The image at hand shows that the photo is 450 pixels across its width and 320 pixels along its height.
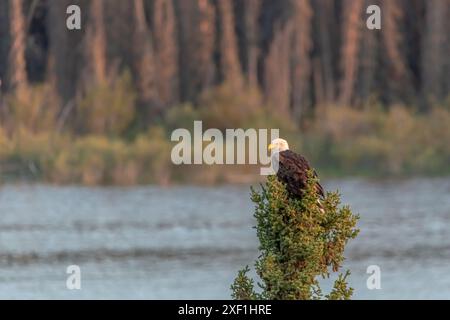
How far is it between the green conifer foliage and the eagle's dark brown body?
10 centimetres

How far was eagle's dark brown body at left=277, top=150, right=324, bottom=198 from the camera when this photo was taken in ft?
35.2

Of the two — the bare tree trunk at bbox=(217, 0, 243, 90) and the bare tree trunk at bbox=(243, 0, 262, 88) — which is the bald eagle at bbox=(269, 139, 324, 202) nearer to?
the bare tree trunk at bbox=(217, 0, 243, 90)

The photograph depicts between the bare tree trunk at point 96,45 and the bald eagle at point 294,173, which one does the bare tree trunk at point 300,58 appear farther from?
the bald eagle at point 294,173

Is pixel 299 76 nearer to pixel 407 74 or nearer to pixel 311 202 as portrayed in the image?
pixel 407 74

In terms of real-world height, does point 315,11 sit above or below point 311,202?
above

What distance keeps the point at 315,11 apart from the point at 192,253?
18666 millimetres

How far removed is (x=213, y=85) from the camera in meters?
38.7

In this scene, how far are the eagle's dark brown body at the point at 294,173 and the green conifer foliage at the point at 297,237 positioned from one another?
0.10m

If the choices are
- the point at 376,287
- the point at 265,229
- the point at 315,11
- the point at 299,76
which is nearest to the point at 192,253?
the point at 376,287

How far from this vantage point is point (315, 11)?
4134 cm

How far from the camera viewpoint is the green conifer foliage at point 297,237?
10516mm

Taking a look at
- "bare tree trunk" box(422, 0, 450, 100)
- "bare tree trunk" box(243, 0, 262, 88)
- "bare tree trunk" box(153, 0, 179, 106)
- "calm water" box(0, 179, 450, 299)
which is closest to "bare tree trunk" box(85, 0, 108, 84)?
"bare tree trunk" box(153, 0, 179, 106)

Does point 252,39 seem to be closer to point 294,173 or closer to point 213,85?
point 213,85

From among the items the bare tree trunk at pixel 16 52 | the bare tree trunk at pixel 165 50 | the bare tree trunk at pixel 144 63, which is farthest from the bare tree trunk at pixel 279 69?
the bare tree trunk at pixel 16 52
